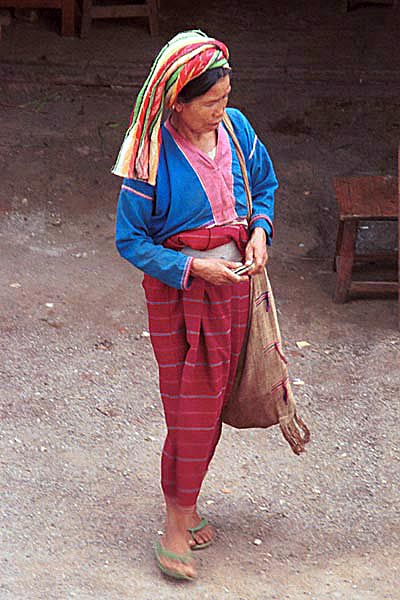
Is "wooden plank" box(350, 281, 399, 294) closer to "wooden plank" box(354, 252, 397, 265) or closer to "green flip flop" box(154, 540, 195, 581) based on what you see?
"wooden plank" box(354, 252, 397, 265)

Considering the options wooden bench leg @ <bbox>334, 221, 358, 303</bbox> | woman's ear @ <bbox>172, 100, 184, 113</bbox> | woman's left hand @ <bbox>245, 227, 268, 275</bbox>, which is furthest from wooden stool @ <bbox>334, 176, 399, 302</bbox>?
woman's ear @ <bbox>172, 100, 184, 113</bbox>

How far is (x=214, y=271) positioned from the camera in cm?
289

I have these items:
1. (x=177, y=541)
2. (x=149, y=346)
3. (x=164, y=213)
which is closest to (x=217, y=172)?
(x=164, y=213)

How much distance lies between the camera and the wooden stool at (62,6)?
28.9 ft

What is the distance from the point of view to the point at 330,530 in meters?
3.64

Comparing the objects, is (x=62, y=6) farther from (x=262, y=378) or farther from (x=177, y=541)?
Answer: (x=177, y=541)

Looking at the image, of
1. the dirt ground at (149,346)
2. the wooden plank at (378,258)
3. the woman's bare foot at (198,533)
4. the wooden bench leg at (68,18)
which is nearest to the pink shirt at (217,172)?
the woman's bare foot at (198,533)

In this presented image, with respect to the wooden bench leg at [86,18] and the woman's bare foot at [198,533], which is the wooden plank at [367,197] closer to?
the woman's bare foot at [198,533]

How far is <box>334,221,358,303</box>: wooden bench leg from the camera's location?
5.38m

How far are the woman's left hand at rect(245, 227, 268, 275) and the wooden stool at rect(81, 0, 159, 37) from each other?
257 inches

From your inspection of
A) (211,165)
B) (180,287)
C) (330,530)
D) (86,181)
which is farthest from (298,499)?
(86,181)

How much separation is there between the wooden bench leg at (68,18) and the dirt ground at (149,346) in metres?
Answer: 0.12

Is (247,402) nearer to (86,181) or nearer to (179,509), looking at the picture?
(179,509)

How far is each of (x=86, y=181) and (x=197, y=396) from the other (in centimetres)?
423
